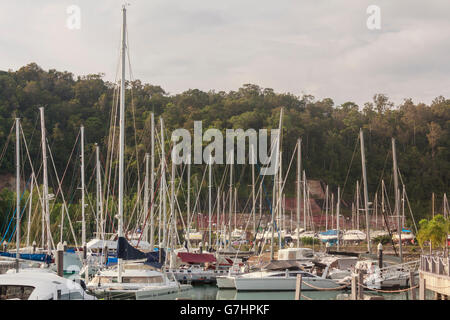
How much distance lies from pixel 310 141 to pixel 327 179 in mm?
10645

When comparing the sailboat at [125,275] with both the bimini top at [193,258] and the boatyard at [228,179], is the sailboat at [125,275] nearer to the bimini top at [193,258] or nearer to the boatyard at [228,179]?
the boatyard at [228,179]

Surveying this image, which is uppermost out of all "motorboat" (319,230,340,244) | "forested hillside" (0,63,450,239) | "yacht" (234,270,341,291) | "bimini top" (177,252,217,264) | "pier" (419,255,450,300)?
"forested hillside" (0,63,450,239)

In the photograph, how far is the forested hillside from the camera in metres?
112

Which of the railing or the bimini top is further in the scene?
the bimini top

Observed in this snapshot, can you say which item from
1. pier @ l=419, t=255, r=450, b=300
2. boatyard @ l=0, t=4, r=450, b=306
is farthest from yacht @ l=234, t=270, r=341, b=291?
pier @ l=419, t=255, r=450, b=300

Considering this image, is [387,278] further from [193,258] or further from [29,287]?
[29,287]

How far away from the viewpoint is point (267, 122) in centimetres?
12125

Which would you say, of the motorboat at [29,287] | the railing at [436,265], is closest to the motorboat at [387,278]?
the railing at [436,265]

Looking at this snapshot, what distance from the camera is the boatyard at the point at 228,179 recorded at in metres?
39.2

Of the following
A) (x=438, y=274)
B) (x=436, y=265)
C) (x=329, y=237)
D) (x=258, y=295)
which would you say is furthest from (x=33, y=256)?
(x=329, y=237)

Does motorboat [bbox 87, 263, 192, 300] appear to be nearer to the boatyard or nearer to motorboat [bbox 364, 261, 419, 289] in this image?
the boatyard

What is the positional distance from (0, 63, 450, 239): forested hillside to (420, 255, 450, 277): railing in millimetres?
79216
